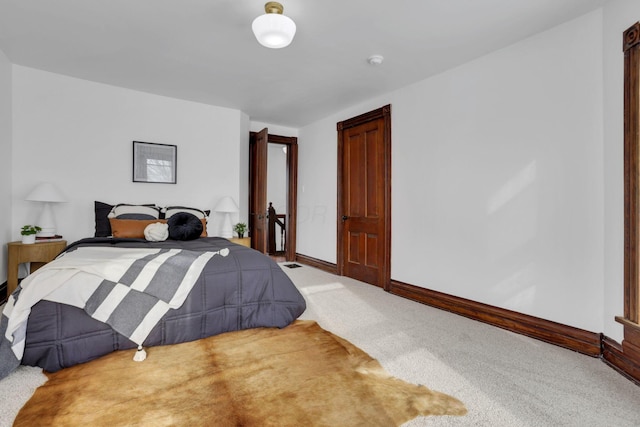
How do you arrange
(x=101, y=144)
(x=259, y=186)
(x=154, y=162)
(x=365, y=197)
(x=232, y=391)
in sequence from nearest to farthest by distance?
(x=232, y=391)
(x=101, y=144)
(x=154, y=162)
(x=365, y=197)
(x=259, y=186)

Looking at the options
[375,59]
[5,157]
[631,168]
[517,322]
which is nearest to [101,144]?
[5,157]

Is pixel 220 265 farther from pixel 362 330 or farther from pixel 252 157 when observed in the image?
pixel 252 157

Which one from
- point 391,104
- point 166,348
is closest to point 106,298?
point 166,348

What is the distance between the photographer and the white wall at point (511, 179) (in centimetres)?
228

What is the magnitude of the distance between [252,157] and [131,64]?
7.23 ft

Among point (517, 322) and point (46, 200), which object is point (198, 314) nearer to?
point (46, 200)

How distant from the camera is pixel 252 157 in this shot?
5.19m

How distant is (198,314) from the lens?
2238 mm

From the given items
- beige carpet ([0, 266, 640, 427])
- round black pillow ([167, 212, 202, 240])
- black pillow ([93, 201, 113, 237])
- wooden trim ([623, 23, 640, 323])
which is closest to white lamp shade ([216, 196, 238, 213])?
round black pillow ([167, 212, 202, 240])

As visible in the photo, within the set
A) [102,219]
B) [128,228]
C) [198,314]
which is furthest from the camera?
[102,219]

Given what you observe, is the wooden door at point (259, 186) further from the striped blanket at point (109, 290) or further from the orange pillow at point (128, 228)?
the striped blanket at point (109, 290)

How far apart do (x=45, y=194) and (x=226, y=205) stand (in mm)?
1881

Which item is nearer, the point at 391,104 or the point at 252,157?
the point at 391,104

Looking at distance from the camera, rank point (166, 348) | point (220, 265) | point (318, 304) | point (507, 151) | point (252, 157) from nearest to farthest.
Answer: point (166, 348), point (220, 265), point (507, 151), point (318, 304), point (252, 157)
